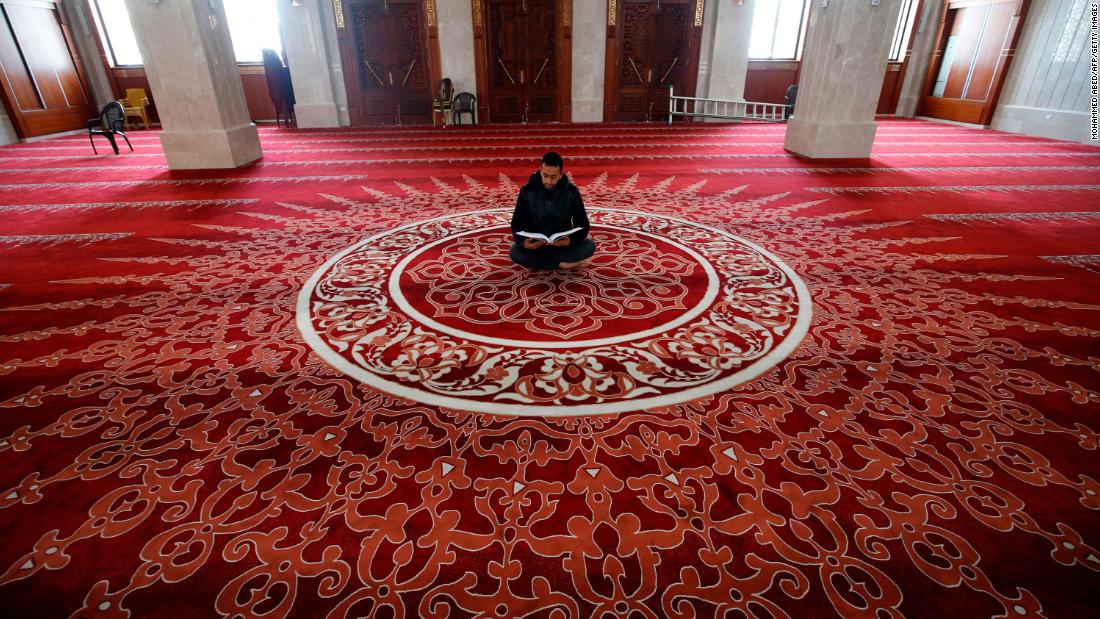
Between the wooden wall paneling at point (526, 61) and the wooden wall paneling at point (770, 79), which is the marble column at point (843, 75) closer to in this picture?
the wooden wall paneling at point (526, 61)

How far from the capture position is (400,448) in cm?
153

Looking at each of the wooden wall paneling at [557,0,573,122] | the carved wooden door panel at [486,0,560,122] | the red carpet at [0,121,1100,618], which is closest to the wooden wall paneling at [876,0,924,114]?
the wooden wall paneling at [557,0,573,122]

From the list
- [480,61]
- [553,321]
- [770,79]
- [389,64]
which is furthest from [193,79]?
[770,79]

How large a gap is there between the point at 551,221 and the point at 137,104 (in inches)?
422

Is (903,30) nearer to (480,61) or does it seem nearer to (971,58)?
Answer: (971,58)

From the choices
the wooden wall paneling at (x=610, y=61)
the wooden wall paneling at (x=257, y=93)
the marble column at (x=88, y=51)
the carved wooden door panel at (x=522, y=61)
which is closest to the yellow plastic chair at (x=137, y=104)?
the wooden wall paneling at (x=257, y=93)

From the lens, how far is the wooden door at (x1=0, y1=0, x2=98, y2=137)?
25.1 feet

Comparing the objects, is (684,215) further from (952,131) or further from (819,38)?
(952,131)

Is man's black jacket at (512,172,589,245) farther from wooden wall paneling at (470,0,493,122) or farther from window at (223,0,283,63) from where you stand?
window at (223,0,283,63)

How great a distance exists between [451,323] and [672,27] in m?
9.41

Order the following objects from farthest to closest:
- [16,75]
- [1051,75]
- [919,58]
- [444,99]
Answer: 1. [919,58]
2. [444,99]
3. [16,75]
4. [1051,75]

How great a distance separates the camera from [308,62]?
29.9 ft

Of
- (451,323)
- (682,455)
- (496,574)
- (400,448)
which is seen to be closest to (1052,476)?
(682,455)

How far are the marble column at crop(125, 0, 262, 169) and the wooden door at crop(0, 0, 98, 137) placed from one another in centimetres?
484
